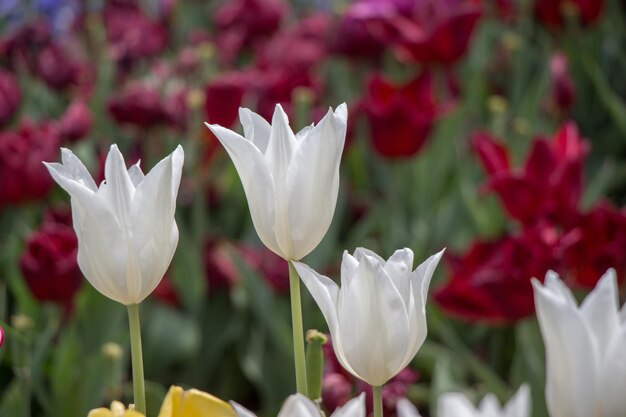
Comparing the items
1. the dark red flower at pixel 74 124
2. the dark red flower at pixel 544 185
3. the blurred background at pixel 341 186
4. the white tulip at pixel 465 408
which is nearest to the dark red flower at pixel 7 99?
the blurred background at pixel 341 186

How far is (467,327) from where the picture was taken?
1.44 metres

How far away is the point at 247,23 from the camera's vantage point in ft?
6.95

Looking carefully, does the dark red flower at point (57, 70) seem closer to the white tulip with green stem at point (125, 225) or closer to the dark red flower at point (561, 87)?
the dark red flower at point (561, 87)

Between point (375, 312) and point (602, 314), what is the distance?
0.10 metres

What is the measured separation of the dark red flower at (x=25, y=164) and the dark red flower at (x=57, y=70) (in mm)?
418

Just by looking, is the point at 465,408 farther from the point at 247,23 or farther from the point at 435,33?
the point at 247,23

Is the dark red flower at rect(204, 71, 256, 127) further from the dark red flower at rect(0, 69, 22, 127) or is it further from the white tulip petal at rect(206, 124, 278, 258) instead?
the white tulip petal at rect(206, 124, 278, 258)

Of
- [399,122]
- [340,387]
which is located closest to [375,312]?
[340,387]

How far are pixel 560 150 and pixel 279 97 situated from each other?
49 centimetres

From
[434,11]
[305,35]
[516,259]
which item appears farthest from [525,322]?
[305,35]

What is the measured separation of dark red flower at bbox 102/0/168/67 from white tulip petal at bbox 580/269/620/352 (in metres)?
1.61

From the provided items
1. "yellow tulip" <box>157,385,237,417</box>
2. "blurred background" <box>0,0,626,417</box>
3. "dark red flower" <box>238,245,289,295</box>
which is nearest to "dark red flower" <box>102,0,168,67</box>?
"blurred background" <box>0,0,626,417</box>

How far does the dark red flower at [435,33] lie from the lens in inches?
65.4

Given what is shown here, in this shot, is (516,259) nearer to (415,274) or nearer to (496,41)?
(415,274)
